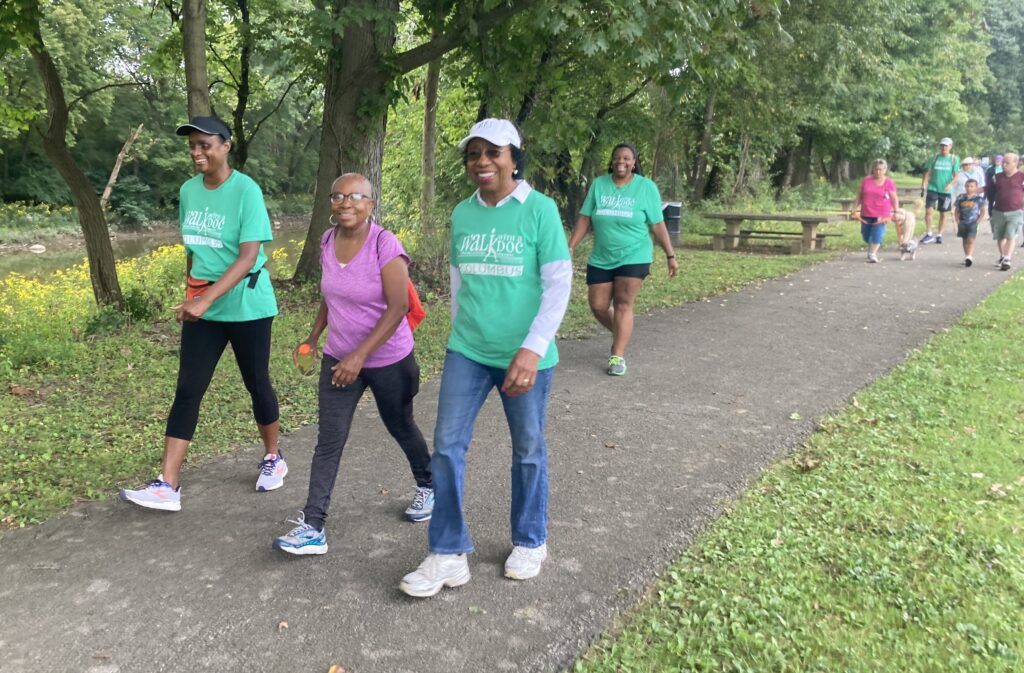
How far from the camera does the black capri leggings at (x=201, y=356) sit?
150 inches

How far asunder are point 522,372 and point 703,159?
69.1ft

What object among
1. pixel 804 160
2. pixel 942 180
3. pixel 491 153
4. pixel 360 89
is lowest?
pixel 491 153

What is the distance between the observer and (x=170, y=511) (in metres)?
3.79

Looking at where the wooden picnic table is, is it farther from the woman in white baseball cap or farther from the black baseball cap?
the woman in white baseball cap

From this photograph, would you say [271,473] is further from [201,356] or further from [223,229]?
[223,229]

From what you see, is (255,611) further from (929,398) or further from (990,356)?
(990,356)

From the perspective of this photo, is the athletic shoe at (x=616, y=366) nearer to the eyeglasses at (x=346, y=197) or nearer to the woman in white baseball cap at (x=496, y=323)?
the woman in white baseball cap at (x=496, y=323)

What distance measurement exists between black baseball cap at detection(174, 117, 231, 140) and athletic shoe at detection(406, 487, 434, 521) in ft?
6.39

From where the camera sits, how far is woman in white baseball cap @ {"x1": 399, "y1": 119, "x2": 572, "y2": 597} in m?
2.91

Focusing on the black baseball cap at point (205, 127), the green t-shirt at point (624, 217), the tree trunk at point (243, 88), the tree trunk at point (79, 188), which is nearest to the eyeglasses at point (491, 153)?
the black baseball cap at point (205, 127)

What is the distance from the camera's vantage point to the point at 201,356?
12.5ft

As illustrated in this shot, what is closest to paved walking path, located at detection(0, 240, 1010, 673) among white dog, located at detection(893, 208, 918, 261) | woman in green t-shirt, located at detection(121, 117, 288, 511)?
woman in green t-shirt, located at detection(121, 117, 288, 511)

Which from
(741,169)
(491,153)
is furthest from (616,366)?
(741,169)

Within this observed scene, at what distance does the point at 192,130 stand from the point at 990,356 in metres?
6.46
